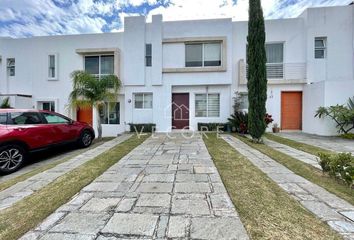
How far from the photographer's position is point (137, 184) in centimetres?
407

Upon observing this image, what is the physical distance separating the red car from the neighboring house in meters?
4.94

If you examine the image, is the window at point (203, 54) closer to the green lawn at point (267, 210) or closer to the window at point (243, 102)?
the window at point (243, 102)

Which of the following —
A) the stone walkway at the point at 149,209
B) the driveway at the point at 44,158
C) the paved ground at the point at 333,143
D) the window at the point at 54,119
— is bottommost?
the driveway at the point at 44,158

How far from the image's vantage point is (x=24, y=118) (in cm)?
659

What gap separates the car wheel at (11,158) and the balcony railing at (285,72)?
35.8 ft

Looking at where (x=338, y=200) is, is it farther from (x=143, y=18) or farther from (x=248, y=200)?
(x=143, y=18)

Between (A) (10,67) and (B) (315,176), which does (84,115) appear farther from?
(B) (315,176)

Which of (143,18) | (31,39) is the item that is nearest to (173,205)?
(143,18)

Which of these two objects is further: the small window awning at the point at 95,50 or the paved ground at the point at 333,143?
the small window awning at the point at 95,50

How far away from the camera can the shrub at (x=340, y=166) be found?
4008 millimetres

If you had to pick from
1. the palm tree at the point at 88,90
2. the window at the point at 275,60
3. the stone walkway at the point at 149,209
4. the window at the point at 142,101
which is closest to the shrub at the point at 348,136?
the window at the point at 275,60

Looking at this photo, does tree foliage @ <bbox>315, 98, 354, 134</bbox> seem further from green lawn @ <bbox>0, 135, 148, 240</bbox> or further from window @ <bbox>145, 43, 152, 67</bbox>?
green lawn @ <bbox>0, 135, 148, 240</bbox>

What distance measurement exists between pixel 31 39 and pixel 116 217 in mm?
15925

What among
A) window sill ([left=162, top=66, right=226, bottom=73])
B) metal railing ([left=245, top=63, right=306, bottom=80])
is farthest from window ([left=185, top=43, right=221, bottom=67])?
metal railing ([left=245, top=63, right=306, bottom=80])
